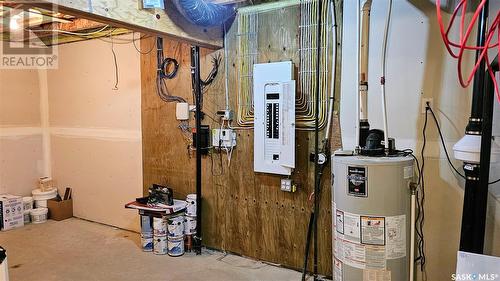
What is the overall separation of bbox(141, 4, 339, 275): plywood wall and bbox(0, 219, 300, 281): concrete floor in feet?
0.73

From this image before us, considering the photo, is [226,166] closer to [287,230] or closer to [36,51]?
[287,230]

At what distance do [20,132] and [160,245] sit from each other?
2858 millimetres

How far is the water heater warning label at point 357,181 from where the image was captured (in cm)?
Result: 200

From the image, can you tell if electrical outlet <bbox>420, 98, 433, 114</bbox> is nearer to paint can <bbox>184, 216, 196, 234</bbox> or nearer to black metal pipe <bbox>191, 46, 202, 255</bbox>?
black metal pipe <bbox>191, 46, 202, 255</bbox>

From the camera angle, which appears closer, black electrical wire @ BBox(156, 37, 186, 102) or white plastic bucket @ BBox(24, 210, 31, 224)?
black electrical wire @ BBox(156, 37, 186, 102)

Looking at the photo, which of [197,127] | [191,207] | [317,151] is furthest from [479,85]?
[191,207]

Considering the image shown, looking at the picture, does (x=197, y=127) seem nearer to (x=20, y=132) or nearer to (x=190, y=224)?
(x=190, y=224)

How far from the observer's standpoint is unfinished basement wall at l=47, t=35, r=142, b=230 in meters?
4.07

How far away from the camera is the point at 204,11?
2891 millimetres

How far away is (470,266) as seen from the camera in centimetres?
198

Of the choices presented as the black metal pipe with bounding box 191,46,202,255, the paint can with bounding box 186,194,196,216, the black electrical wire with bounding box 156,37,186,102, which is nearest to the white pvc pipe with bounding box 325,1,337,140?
the black metal pipe with bounding box 191,46,202,255

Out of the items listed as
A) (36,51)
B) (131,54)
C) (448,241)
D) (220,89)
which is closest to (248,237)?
(220,89)

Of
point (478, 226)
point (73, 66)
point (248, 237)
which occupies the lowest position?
point (248, 237)

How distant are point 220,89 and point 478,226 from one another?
2.32m
